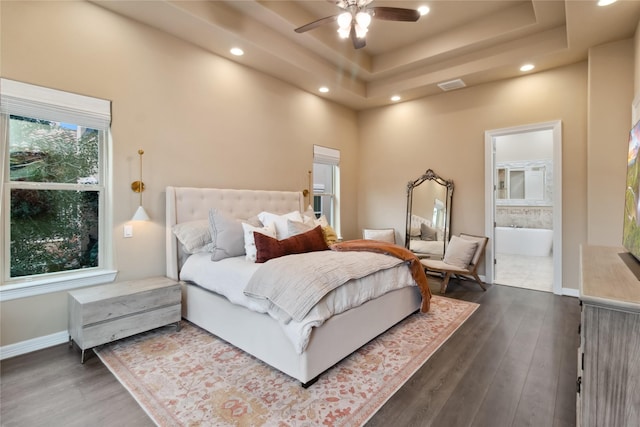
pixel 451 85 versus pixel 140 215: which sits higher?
pixel 451 85

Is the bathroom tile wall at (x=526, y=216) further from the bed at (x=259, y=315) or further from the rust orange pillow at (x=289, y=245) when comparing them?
the rust orange pillow at (x=289, y=245)

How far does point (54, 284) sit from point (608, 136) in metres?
5.86

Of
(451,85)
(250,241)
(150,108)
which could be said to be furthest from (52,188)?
(451,85)

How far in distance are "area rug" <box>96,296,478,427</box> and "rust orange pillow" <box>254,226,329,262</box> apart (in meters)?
0.87

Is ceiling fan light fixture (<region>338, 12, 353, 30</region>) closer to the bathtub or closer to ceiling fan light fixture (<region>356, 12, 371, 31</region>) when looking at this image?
ceiling fan light fixture (<region>356, 12, 371, 31</region>)

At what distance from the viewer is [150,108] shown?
10.6 ft

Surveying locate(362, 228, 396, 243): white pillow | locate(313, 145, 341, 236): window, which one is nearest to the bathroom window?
locate(362, 228, 396, 243): white pillow

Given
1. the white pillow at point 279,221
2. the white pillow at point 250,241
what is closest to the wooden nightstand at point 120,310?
the white pillow at point 250,241

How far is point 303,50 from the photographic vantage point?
13.7ft

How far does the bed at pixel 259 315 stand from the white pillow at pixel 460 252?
4.19 ft

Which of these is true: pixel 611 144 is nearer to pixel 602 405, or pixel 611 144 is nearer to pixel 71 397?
pixel 602 405

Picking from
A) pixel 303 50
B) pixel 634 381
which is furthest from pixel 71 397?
pixel 303 50

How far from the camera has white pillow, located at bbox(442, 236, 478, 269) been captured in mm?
4336

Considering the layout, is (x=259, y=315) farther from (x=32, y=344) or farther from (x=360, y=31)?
(x=360, y=31)
